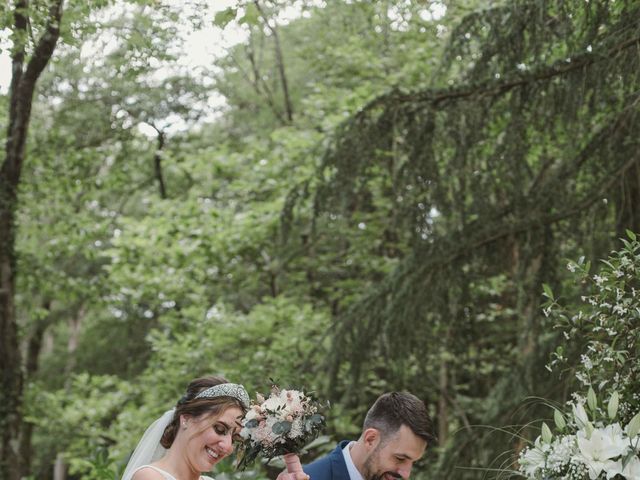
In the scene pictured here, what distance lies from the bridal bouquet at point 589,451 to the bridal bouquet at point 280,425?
0.64 metres

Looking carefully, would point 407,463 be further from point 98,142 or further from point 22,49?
point 98,142

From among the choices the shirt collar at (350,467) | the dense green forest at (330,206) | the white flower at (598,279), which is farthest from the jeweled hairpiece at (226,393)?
the white flower at (598,279)

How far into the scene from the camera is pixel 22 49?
20.6 ft

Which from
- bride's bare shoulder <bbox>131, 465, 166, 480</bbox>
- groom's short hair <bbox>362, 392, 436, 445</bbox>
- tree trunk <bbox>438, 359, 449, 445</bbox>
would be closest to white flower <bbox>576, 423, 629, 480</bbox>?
groom's short hair <bbox>362, 392, 436, 445</bbox>

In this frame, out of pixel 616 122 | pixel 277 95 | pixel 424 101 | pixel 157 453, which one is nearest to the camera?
pixel 157 453

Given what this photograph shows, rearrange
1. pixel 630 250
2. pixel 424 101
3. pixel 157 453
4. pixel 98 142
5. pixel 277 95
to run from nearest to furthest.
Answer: pixel 630 250 → pixel 157 453 → pixel 424 101 → pixel 98 142 → pixel 277 95

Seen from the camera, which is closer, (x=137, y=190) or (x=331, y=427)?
(x=331, y=427)

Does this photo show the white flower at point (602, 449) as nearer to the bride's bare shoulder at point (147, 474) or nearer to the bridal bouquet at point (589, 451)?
the bridal bouquet at point (589, 451)

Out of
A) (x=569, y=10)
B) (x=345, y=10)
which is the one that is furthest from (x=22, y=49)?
(x=345, y=10)

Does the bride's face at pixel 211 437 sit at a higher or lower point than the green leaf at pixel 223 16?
lower

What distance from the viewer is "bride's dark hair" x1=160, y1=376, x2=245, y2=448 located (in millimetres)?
3062

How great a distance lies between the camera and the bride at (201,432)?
119 inches

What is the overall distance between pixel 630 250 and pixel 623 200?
2.59m

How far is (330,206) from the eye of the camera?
21.2 ft
